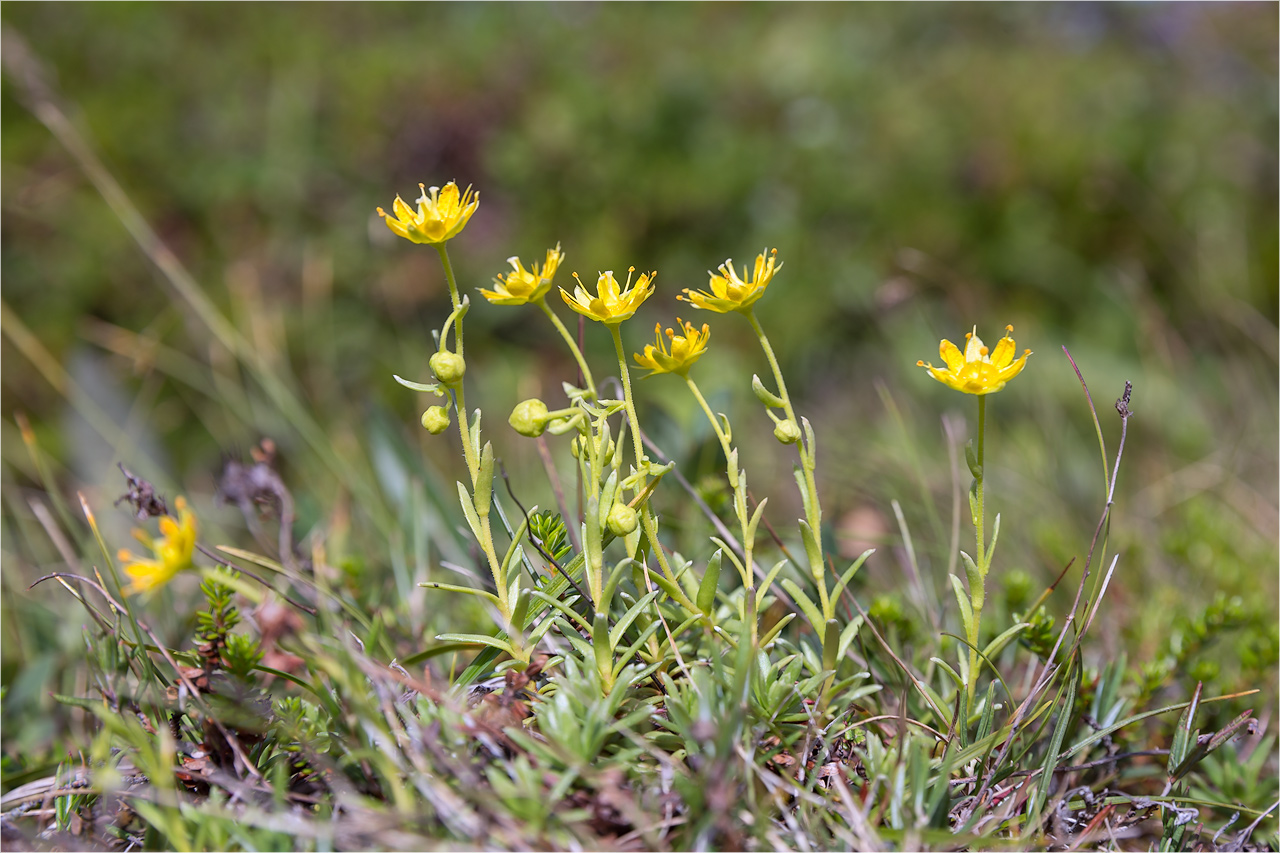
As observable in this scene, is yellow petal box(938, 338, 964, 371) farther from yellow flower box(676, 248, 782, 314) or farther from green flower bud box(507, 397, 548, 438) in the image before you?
green flower bud box(507, 397, 548, 438)

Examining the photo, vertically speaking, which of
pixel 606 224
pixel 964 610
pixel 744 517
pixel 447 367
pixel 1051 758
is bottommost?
pixel 1051 758

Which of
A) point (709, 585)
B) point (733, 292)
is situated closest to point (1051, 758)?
point (709, 585)

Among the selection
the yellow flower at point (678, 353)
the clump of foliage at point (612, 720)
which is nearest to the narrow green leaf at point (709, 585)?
the clump of foliage at point (612, 720)

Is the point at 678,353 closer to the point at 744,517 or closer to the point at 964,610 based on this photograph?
the point at 744,517

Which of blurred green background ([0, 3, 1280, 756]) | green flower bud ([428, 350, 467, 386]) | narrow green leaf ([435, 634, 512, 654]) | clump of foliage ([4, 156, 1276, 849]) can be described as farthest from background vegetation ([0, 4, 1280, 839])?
green flower bud ([428, 350, 467, 386])

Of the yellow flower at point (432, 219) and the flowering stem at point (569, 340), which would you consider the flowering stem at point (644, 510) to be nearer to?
the flowering stem at point (569, 340)

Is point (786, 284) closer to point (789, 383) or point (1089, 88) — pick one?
point (789, 383)

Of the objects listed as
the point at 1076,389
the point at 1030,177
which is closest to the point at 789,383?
the point at 1076,389
